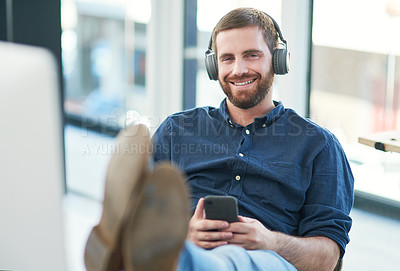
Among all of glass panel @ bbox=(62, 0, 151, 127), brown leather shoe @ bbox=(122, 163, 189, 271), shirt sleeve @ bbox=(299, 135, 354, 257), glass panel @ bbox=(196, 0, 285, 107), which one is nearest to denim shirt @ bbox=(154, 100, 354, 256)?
shirt sleeve @ bbox=(299, 135, 354, 257)

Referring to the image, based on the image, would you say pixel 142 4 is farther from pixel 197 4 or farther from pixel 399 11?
pixel 399 11

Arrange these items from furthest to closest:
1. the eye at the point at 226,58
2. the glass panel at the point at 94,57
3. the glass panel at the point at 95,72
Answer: the glass panel at the point at 94,57, the glass panel at the point at 95,72, the eye at the point at 226,58

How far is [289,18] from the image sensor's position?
2459 mm

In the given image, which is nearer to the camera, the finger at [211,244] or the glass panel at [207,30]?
the finger at [211,244]

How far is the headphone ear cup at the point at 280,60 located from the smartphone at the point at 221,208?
1.86 ft

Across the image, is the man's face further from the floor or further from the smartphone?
the floor

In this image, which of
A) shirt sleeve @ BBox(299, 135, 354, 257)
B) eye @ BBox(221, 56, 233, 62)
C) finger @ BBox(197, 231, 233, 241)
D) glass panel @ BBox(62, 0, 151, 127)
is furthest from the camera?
glass panel @ BBox(62, 0, 151, 127)

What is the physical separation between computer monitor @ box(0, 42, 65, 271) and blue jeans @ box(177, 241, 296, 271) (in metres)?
0.29

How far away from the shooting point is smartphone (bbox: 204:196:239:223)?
1.39m

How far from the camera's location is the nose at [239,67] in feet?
5.70

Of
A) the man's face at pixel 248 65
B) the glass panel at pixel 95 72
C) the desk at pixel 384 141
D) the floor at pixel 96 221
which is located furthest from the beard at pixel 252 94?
the glass panel at pixel 95 72

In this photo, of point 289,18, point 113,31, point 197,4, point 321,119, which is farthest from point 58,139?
point 113,31

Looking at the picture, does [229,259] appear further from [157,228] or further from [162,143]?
[162,143]

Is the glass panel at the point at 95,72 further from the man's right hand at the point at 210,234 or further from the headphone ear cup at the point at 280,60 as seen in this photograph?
the man's right hand at the point at 210,234
